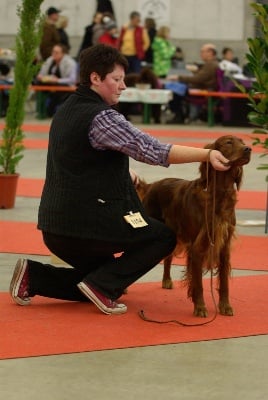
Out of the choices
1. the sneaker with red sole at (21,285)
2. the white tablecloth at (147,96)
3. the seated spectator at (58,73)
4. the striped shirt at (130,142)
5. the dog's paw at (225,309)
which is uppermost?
the striped shirt at (130,142)

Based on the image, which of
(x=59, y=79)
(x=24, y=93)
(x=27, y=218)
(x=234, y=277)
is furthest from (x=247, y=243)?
(x=59, y=79)

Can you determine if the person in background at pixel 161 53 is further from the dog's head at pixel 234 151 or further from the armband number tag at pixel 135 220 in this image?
the dog's head at pixel 234 151

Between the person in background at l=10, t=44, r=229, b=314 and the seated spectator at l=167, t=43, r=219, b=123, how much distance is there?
537 inches

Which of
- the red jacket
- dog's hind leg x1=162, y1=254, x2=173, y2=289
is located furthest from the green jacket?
dog's hind leg x1=162, y1=254, x2=173, y2=289

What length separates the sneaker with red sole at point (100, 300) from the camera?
524cm

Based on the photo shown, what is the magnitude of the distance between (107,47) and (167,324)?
146 cm

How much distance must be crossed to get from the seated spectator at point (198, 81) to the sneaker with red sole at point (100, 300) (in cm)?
1381

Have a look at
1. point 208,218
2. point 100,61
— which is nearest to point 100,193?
point 208,218

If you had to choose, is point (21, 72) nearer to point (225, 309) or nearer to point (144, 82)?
point (225, 309)

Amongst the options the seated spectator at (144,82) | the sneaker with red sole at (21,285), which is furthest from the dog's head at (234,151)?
the seated spectator at (144,82)

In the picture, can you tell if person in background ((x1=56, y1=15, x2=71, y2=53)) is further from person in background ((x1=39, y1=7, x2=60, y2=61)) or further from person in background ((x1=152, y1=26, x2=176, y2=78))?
person in background ((x1=152, y1=26, x2=176, y2=78))

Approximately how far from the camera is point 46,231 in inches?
209

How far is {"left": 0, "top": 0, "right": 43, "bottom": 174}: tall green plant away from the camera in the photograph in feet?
27.3

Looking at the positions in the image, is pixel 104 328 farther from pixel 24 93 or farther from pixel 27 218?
pixel 24 93
